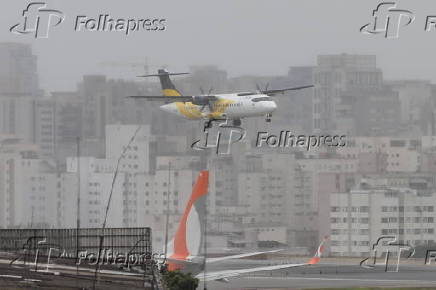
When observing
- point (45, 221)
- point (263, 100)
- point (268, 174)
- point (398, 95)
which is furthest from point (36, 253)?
point (398, 95)

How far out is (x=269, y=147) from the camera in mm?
72500

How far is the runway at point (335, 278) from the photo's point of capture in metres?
36.5

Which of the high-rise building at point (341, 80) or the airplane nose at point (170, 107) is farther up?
the high-rise building at point (341, 80)

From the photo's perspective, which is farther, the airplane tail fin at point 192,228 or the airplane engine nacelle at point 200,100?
the airplane engine nacelle at point 200,100

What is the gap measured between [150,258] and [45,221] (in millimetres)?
31578

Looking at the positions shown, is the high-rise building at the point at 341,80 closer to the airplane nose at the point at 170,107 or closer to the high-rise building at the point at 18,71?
the high-rise building at the point at 18,71

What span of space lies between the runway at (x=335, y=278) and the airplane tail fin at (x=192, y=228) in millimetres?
2957

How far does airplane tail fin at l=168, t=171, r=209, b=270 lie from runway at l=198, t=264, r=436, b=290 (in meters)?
Answer: 2.96

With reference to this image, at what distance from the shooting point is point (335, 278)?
40.5 meters

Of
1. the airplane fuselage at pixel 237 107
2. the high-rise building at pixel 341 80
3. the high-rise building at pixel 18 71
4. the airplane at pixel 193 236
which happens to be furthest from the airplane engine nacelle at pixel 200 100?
the high-rise building at pixel 341 80

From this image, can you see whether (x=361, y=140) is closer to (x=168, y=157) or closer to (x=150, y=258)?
(x=168, y=157)

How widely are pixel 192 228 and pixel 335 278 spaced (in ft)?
36.9

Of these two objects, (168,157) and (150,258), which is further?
(168,157)

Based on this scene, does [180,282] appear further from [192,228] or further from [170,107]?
[170,107]
